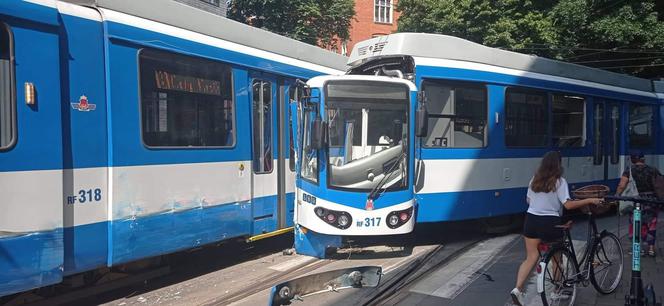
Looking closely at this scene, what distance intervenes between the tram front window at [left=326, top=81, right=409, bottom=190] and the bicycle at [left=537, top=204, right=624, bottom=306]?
2.70 meters

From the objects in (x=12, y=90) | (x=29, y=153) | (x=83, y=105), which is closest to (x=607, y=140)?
(x=83, y=105)

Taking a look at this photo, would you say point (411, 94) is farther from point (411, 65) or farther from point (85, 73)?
point (85, 73)

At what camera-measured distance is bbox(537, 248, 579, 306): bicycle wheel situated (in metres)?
5.04

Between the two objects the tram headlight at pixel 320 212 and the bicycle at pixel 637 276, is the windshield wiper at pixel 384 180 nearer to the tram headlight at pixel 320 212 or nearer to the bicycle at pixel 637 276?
the tram headlight at pixel 320 212

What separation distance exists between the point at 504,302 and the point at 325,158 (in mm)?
2932

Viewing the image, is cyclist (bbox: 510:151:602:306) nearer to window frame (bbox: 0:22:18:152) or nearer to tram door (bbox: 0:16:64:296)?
tram door (bbox: 0:16:64:296)

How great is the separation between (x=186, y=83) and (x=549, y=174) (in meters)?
4.09

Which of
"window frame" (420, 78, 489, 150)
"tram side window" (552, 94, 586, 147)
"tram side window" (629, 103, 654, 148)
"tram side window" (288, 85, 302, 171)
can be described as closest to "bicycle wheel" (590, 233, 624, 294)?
"window frame" (420, 78, 489, 150)

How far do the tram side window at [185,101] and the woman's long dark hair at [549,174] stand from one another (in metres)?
3.81

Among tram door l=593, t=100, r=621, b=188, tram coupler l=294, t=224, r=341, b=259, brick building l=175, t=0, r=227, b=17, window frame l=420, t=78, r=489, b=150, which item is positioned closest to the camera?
tram coupler l=294, t=224, r=341, b=259

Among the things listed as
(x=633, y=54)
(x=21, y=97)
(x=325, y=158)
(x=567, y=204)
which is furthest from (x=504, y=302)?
(x=633, y=54)

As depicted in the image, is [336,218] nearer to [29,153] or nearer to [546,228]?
[546,228]

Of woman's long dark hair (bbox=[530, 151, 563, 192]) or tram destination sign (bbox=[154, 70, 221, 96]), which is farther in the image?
tram destination sign (bbox=[154, 70, 221, 96])

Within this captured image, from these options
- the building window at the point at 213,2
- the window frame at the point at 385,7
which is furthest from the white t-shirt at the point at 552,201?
the window frame at the point at 385,7
